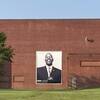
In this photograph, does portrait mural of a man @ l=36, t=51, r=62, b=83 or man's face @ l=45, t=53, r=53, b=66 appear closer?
portrait mural of a man @ l=36, t=51, r=62, b=83

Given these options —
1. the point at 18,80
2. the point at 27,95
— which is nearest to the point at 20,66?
the point at 18,80

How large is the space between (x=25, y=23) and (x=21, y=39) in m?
2.01

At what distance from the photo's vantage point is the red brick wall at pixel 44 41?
65188 millimetres

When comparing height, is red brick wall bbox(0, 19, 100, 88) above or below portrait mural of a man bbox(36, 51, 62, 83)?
above

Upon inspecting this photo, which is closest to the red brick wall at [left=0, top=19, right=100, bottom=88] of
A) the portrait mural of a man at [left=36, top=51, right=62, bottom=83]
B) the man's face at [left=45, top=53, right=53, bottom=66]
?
the portrait mural of a man at [left=36, top=51, right=62, bottom=83]

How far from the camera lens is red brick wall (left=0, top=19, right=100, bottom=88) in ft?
214

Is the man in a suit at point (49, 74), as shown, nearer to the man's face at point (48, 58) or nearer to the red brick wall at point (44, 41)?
the man's face at point (48, 58)

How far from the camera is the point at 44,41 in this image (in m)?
65.6

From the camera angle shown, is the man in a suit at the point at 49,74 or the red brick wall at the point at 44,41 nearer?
the man in a suit at the point at 49,74

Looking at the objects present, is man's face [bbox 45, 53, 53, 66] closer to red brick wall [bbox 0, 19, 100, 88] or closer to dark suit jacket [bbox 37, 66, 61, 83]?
red brick wall [bbox 0, 19, 100, 88]

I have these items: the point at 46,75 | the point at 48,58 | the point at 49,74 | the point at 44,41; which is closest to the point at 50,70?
the point at 49,74

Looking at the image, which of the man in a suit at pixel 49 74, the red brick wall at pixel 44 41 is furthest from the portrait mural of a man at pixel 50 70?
the red brick wall at pixel 44 41

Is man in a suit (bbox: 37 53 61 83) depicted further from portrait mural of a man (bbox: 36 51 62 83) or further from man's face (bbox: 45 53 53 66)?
man's face (bbox: 45 53 53 66)

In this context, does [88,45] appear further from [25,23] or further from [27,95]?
[27,95]
